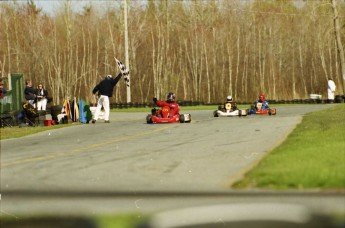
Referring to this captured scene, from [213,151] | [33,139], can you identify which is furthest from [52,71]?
[213,151]

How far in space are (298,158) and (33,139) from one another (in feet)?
29.2

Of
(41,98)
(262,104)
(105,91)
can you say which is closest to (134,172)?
(105,91)

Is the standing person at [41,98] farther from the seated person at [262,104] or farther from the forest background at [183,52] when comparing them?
the forest background at [183,52]

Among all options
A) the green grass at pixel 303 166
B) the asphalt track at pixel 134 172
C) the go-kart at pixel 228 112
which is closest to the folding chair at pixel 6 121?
the asphalt track at pixel 134 172

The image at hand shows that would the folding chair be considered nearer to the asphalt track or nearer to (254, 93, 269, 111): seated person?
the asphalt track

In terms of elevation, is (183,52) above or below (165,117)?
above

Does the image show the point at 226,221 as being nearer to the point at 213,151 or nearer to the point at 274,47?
the point at 213,151

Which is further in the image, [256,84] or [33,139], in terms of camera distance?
[256,84]

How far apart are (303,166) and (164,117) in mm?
14555

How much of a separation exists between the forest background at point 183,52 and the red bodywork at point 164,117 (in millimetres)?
30987

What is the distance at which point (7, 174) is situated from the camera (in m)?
10.8

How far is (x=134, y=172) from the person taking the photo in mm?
10664

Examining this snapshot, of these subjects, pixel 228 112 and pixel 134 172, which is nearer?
pixel 134 172

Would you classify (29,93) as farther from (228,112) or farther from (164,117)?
(228,112)
